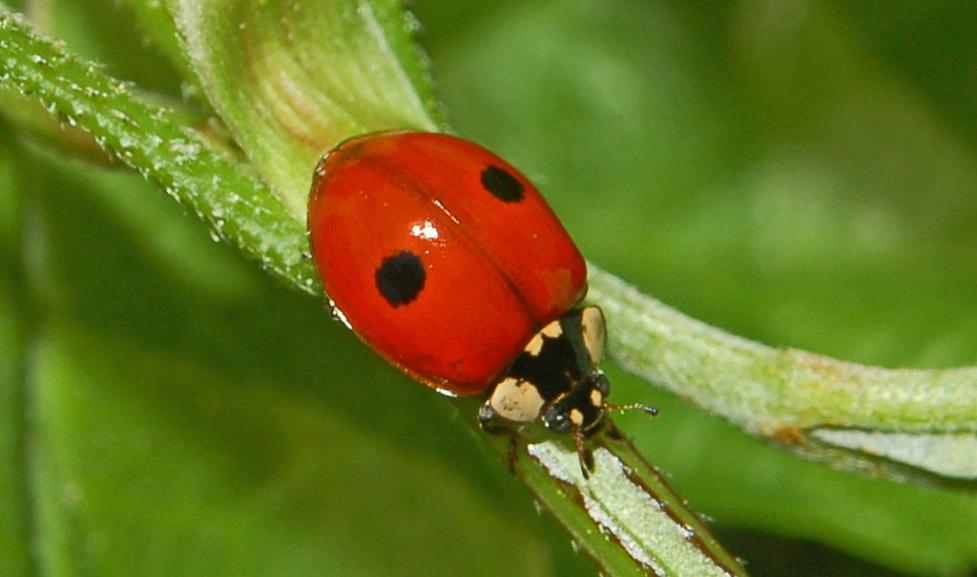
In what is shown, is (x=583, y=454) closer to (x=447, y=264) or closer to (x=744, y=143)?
(x=447, y=264)

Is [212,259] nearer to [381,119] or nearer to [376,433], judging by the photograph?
[376,433]

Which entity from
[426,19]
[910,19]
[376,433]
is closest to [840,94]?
[910,19]

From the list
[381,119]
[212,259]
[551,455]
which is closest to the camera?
[551,455]

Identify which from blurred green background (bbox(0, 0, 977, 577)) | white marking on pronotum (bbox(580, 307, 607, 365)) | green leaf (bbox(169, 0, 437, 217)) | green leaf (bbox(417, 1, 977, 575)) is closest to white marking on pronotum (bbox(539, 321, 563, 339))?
white marking on pronotum (bbox(580, 307, 607, 365))

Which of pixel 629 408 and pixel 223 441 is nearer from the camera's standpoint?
pixel 629 408

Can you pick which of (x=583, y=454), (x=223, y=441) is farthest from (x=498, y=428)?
(x=223, y=441)
